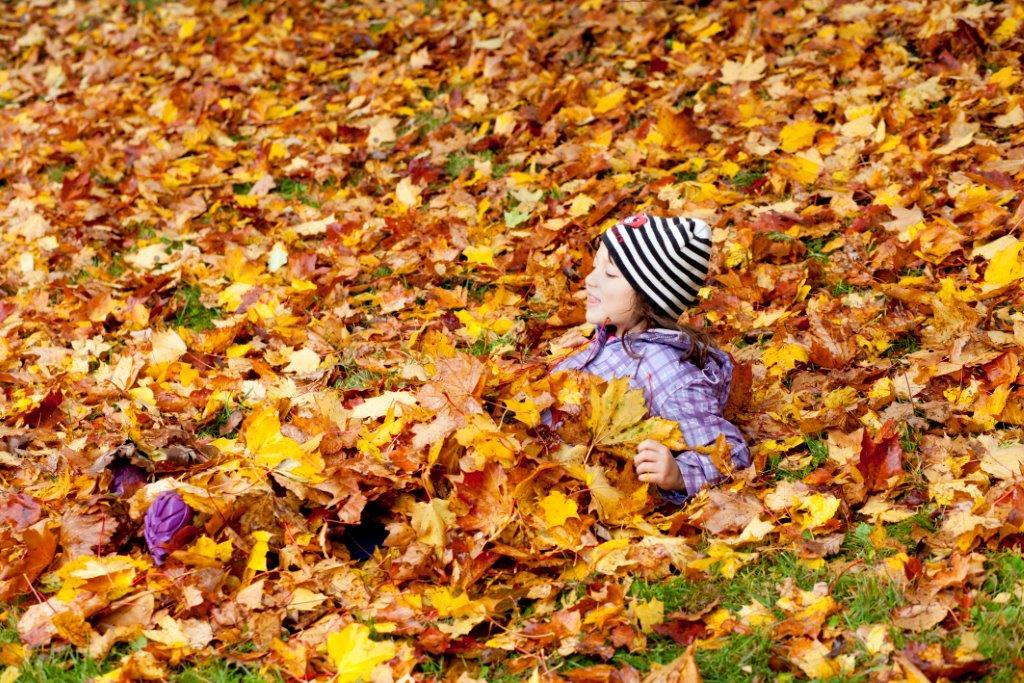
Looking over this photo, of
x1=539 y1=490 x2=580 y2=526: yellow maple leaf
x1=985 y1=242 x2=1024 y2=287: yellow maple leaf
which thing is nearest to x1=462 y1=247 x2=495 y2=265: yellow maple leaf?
x1=539 y1=490 x2=580 y2=526: yellow maple leaf

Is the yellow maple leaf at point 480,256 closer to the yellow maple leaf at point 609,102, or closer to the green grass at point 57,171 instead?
the yellow maple leaf at point 609,102

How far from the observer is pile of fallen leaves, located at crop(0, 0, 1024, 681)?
2.46 meters

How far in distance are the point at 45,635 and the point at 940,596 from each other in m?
2.10

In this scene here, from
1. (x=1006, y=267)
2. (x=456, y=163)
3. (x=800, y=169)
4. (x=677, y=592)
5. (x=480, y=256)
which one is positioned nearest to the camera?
(x=677, y=592)

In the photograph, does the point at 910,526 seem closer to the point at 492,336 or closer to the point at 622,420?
the point at 622,420

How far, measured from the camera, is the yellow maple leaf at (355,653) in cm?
228

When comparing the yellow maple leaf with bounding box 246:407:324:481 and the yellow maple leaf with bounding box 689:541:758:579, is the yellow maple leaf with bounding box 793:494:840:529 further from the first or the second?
the yellow maple leaf with bounding box 246:407:324:481

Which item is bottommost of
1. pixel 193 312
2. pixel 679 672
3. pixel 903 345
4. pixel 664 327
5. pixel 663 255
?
pixel 903 345

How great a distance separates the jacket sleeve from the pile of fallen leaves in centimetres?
6

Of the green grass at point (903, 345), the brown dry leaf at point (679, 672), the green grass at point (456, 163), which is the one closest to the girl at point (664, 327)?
the green grass at point (903, 345)

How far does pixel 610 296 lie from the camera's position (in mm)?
3166

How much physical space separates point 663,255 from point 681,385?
39cm

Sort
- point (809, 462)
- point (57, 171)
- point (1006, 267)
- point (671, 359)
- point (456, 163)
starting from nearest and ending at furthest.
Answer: point (809, 462) → point (671, 359) → point (1006, 267) → point (456, 163) → point (57, 171)

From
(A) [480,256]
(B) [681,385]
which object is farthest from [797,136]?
(B) [681,385]
